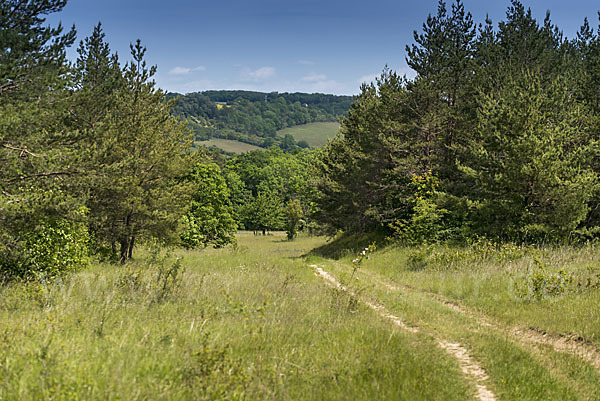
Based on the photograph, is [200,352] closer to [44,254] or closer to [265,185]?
[44,254]

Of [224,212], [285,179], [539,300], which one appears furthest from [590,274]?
[285,179]

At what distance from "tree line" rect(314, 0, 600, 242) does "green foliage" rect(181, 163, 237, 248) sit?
1229 centimetres

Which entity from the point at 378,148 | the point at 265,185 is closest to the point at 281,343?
the point at 378,148

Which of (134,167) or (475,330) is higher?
(134,167)

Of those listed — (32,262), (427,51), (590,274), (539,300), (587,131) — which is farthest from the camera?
(427,51)

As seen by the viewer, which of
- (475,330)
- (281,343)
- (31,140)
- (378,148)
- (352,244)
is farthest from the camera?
(352,244)

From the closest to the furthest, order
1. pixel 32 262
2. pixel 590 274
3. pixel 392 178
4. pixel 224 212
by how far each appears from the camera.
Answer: pixel 590 274
pixel 32 262
pixel 392 178
pixel 224 212

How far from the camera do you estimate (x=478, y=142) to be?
24.2 meters

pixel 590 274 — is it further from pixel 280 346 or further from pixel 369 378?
pixel 280 346

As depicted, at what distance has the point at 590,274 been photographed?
10.9m

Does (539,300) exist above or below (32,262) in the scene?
above

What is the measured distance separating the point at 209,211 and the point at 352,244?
52.2 ft

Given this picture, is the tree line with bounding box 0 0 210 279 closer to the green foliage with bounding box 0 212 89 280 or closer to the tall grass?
the green foliage with bounding box 0 212 89 280

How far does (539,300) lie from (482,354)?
13.4 ft
